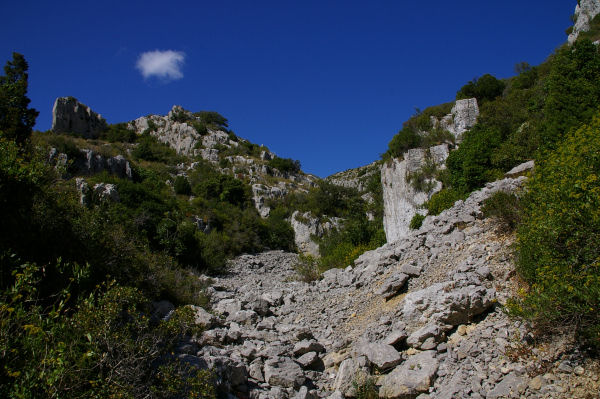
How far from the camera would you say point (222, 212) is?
3350 centimetres

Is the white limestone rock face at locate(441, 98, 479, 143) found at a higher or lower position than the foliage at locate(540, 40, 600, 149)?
higher

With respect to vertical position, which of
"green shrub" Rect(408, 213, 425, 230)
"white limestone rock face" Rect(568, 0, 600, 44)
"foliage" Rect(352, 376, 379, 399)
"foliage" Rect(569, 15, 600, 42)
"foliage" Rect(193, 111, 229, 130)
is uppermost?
"foliage" Rect(193, 111, 229, 130)

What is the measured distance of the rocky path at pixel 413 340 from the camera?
4.51 metres

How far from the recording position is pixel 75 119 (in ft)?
139

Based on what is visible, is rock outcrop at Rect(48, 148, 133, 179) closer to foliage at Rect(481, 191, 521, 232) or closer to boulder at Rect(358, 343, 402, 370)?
boulder at Rect(358, 343, 402, 370)

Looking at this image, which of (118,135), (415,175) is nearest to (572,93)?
(415,175)

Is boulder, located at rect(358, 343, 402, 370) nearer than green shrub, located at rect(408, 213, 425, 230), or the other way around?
boulder, located at rect(358, 343, 402, 370)

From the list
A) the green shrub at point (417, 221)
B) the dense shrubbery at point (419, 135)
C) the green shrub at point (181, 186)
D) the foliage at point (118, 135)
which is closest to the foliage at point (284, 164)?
the green shrub at point (181, 186)

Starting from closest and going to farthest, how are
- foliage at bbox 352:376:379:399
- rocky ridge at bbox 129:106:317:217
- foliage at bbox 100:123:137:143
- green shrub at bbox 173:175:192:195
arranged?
1. foliage at bbox 352:376:379:399
2. green shrub at bbox 173:175:192:195
3. rocky ridge at bbox 129:106:317:217
4. foliage at bbox 100:123:137:143

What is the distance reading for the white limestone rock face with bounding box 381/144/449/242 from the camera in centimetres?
2081

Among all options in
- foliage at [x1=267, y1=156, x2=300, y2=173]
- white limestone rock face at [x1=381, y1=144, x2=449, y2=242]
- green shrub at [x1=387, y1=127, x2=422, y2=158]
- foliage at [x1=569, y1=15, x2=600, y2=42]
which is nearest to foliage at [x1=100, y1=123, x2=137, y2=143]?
foliage at [x1=267, y1=156, x2=300, y2=173]

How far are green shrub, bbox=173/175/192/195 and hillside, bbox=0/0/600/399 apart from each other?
13.6 meters

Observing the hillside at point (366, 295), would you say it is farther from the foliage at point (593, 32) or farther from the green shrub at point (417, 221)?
the foliage at point (593, 32)

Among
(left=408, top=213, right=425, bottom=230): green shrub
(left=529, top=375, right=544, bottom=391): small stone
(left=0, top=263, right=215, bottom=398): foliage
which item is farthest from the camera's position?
(left=408, top=213, right=425, bottom=230): green shrub
